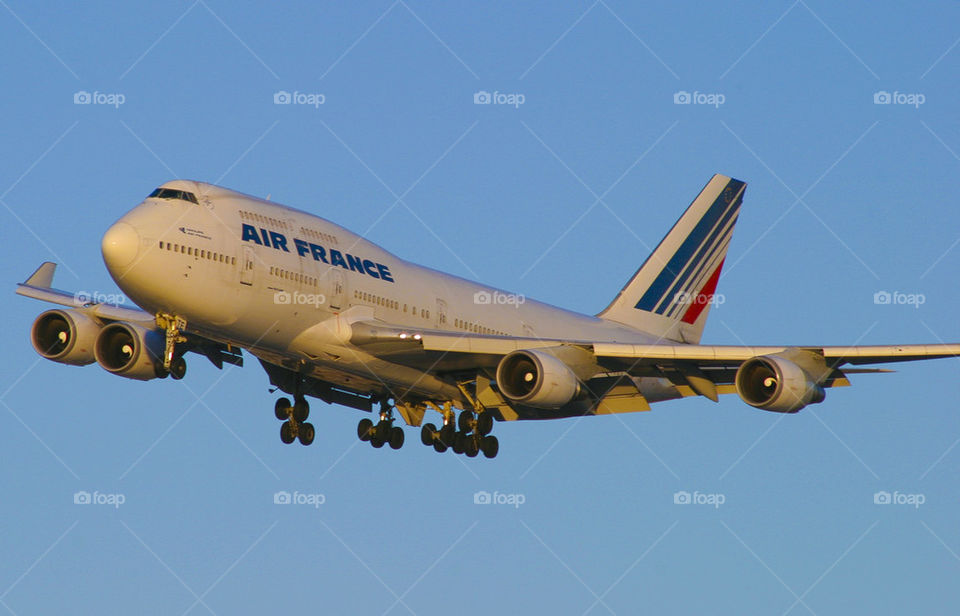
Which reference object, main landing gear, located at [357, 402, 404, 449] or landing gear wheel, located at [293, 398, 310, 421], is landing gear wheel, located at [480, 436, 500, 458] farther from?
landing gear wheel, located at [293, 398, 310, 421]

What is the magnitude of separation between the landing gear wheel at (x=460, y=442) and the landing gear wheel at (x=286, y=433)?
5353 mm

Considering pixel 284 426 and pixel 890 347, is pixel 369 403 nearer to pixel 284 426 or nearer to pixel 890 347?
pixel 284 426

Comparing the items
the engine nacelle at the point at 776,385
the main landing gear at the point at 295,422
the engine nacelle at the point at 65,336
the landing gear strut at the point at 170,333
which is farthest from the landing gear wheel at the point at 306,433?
the engine nacelle at the point at 776,385

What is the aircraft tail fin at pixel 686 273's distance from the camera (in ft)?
199

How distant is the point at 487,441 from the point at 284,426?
668 centimetres

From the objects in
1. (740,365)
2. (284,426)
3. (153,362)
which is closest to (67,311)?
(153,362)

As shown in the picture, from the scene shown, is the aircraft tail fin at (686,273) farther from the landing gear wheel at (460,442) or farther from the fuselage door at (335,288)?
the fuselage door at (335,288)

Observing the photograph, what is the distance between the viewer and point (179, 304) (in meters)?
40.3

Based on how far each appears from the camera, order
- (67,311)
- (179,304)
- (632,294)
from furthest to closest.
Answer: (632,294) < (67,311) < (179,304)

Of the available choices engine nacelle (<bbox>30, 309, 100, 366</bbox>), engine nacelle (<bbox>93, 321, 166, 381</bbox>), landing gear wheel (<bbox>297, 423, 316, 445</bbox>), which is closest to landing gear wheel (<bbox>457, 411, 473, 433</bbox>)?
landing gear wheel (<bbox>297, 423, 316, 445</bbox>)

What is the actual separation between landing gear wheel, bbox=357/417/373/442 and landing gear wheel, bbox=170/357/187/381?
372 inches

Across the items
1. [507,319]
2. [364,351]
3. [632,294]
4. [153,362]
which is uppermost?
[632,294]

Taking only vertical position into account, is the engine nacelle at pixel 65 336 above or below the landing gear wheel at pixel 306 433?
below

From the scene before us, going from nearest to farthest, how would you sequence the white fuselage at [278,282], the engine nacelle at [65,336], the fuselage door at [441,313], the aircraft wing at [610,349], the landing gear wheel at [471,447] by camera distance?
the white fuselage at [278,282], the aircraft wing at [610,349], the engine nacelle at [65,336], the fuselage door at [441,313], the landing gear wheel at [471,447]
